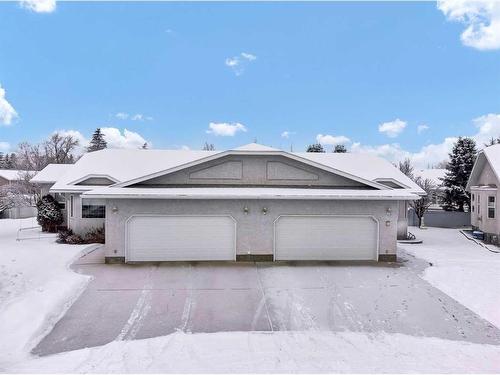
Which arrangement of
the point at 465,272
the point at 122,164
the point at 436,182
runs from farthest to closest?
the point at 436,182, the point at 122,164, the point at 465,272

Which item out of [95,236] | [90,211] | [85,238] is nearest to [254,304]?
[95,236]

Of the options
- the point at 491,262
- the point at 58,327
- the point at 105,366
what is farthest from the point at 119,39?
the point at 491,262

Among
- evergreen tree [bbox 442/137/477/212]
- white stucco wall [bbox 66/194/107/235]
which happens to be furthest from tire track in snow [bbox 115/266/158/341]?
evergreen tree [bbox 442/137/477/212]

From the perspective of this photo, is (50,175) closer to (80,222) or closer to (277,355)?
(80,222)

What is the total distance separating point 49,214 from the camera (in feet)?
67.3

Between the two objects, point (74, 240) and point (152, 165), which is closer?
point (74, 240)

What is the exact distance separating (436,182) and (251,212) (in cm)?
3562

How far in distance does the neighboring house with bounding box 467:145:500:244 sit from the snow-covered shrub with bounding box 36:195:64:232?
84.9 feet

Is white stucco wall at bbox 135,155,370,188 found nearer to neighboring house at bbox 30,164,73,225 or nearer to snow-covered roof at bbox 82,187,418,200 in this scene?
snow-covered roof at bbox 82,187,418,200

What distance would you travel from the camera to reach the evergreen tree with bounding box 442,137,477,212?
29.0m

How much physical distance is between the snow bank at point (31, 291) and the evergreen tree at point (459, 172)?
2922 cm

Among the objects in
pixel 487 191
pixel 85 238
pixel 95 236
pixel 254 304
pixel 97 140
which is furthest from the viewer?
pixel 97 140

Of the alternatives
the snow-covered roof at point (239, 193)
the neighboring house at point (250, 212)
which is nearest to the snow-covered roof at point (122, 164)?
the neighboring house at point (250, 212)

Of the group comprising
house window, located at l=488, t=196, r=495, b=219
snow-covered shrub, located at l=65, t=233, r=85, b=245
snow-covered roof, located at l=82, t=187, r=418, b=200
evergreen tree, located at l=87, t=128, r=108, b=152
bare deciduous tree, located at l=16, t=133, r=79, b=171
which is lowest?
snow-covered shrub, located at l=65, t=233, r=85, b=245
